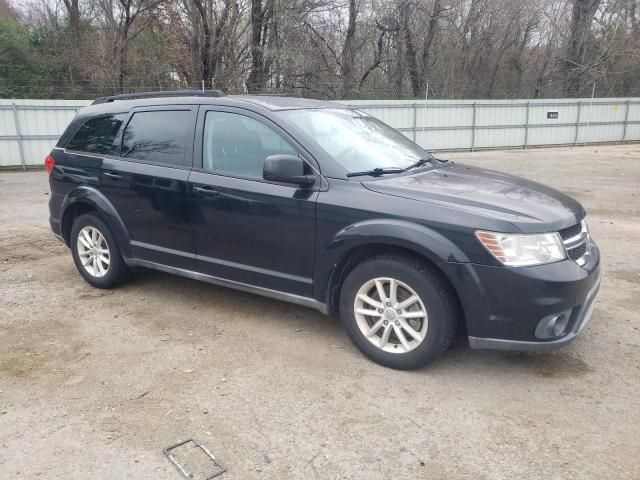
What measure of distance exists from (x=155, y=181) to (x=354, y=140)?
1.67 metres

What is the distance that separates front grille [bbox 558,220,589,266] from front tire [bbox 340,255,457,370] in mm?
784

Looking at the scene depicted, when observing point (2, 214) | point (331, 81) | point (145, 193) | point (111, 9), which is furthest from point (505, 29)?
point (145, 193)

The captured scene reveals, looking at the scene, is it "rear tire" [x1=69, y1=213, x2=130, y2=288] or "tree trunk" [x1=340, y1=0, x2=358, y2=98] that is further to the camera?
"tree trunk" [x1=340, y1=0, x2=358, y2=98]

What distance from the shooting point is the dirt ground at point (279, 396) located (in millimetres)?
2773

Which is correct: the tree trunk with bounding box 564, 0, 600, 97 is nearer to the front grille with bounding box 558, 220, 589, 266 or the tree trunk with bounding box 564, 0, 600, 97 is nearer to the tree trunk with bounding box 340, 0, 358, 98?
the tree trunk with bounding box 340, 0, 358, 98

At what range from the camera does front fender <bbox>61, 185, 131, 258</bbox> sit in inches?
195

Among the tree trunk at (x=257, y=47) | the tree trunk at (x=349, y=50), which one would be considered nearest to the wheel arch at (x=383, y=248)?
the tree trunk at (x=257, y=47)

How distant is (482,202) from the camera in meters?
3.49

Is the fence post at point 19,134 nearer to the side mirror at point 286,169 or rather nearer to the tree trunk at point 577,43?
the side mirror at point 286,169

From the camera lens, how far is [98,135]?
5238mm

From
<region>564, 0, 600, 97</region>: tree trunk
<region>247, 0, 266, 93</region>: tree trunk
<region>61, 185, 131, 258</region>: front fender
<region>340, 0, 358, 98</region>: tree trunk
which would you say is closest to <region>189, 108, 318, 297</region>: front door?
<region>61, 185, 131, 258</region>: front fender

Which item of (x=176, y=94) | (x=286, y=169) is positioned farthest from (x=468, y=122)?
(x=286, y=169)

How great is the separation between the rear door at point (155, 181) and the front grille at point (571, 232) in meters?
2.74

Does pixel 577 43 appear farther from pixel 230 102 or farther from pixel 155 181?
pixel 155 181
